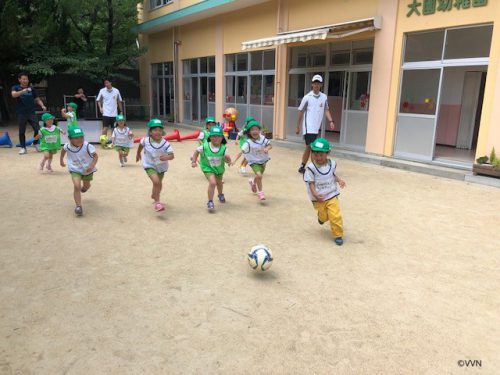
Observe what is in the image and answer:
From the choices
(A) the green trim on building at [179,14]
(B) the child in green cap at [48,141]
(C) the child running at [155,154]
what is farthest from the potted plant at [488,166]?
(A) the green trim on building at [179,14]

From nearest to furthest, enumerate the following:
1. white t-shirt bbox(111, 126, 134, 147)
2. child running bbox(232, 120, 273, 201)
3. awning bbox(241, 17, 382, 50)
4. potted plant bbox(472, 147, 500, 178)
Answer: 1. child running bbox(232, 120, 273, 201)
2. potted plant bbox(472, 147, 500, 178)
3. white t-shirt bbox(111, 126, 134, 147)
4. awning bbox(241, 17, 382, 50)

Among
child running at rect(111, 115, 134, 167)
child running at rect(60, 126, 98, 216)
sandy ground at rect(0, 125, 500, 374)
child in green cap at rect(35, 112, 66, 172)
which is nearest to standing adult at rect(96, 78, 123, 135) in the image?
child running at rect(111, 115, 134, 167)

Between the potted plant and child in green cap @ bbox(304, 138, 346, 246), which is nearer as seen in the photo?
child in green cap @ bbox(304, 138, 346, 246)

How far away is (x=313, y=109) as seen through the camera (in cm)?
853

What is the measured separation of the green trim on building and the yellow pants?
11350 millimetres

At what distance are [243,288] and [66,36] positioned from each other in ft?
63.1

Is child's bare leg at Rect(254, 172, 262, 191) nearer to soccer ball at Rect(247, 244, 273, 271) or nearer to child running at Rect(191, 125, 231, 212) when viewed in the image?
child running at Rect(191, 125, 231, 212)

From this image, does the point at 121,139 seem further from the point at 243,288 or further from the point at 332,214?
the point at 243,288

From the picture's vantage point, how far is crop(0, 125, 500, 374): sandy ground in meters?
2.78

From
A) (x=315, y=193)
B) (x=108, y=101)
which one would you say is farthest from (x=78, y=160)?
(x=108, y=101)

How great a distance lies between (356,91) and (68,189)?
8003mm

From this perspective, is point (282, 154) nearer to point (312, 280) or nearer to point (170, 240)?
point (170, 240)

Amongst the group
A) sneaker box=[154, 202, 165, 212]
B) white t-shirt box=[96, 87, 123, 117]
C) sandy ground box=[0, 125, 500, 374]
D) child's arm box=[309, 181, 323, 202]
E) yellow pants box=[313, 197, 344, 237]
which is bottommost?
sandy ground box=[0, 125, 500, 374]

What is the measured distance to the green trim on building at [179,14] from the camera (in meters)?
15.3
